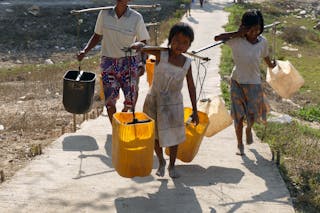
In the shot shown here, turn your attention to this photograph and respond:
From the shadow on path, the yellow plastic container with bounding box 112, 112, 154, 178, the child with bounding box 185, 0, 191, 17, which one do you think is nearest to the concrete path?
the shadow on path

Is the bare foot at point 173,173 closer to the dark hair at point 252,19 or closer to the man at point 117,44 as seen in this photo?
the man at point 117,44

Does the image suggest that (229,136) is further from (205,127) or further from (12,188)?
(12,188)

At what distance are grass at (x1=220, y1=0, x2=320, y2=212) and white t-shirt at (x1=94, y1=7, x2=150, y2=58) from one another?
1.75 m

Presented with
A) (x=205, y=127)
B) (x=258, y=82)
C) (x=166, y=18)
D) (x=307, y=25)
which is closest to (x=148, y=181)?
(x=205, y=127)

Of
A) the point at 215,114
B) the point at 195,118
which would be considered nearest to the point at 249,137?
the point at 215,114

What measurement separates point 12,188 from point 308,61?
11.8m

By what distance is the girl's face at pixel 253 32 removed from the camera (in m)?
4.99

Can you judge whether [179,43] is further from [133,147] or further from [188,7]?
[188,7]

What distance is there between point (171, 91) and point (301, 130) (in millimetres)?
2910

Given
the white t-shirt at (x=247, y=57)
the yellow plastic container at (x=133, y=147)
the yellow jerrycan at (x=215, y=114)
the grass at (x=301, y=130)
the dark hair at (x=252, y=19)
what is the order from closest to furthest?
1. the yellow plastic container at (x=133, y=147)
2. the grass at (x=301, y=130)
3. the dark hair at (x=252, y=19)
4. the white t-shirt at (x=247, y=57)
5. the yellow jerrycan at (x=215, y=114)

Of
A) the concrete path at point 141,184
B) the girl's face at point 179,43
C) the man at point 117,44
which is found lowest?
the concrete path at point 141,184

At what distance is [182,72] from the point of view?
4.51m

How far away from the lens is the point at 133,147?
4102mm

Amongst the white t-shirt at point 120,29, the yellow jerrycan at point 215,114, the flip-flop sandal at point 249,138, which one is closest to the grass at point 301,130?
the flip-flop sandal at point 249,138
